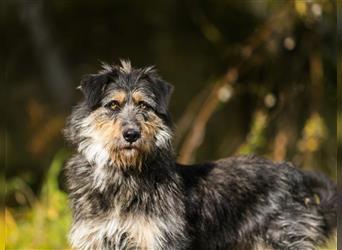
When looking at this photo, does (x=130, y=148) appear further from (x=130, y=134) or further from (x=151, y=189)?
(x=151, y=189)

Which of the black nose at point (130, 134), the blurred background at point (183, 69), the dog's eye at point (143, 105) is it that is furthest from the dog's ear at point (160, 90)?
the blurred background at point (183, 69)

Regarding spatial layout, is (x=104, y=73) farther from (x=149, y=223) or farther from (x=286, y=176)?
(x=286, y=176)

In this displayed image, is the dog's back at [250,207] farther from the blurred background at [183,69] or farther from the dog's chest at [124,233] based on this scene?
the blurred background at [183,69]

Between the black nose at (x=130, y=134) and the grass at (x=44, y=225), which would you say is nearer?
the black nose at (x=130, y=134)

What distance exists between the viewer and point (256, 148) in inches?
409

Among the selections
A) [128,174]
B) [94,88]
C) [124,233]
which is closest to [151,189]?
[128,174]

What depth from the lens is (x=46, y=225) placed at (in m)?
10.1

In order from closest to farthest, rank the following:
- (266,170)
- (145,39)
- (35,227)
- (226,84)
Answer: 1. (266,170)
2. (35,227)
3. (226,84)
4. (145,39)

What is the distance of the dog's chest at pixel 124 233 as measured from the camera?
616cm

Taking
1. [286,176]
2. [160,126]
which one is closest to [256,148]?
[286,176]

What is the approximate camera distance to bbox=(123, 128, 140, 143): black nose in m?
6.06

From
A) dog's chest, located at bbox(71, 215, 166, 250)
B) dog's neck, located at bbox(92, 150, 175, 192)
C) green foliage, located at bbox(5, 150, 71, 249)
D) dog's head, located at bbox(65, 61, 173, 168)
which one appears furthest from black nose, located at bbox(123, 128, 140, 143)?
green foliage, located at bbox(5, 150, 71, 249)

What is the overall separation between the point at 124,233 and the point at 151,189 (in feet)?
1.54

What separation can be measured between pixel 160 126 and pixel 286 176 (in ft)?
5.43
